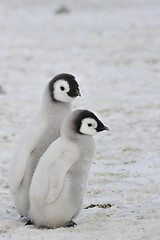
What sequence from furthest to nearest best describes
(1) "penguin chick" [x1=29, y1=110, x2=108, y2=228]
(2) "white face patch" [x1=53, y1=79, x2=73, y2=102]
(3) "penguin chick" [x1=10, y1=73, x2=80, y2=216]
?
(2) "white face patch" [x1=53, y1=79, x2=73, y2=102]
(3) "penguin chick" [x1=10, y1=73, x2=80, y2=216]
(1) "penguin chick" [x1=29, y1=110, x2=108, y2=228]

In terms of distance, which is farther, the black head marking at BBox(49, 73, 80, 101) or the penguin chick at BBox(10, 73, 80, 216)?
the black head marking at BBox(49, 73, 80, 101)

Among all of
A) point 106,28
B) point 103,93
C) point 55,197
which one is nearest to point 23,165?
point 55,197

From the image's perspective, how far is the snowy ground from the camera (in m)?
4.64

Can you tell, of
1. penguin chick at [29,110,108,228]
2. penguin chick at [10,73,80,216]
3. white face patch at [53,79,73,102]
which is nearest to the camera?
penguin chick at [29,110,108,228]

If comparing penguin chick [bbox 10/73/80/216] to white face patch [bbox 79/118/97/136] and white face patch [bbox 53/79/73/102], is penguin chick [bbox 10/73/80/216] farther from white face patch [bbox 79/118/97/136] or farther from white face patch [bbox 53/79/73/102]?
white face patch [bbox 79/118/97/136]

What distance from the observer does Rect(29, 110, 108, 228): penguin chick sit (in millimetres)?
4250

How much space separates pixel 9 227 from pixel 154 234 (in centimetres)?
110

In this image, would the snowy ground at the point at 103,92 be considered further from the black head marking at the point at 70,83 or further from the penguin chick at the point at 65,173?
the black head marking at the point at 70,83

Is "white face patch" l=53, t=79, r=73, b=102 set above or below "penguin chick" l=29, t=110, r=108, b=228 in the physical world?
above

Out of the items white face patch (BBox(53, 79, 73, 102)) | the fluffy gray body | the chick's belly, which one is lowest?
the chick's belly

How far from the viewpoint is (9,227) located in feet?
14.5

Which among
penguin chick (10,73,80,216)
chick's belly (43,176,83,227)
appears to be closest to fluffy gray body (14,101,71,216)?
penguin chick (10,73,80,216)

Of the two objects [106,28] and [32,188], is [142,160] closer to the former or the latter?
[32,188]

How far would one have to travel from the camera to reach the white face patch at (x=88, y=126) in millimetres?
4328
